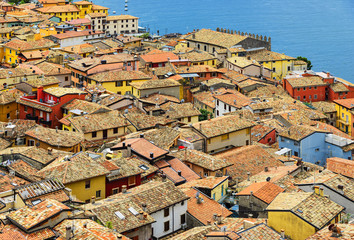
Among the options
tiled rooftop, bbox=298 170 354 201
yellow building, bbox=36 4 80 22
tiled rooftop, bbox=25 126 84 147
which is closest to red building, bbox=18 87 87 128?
tiled rooftop, bbox=25 126 84 147

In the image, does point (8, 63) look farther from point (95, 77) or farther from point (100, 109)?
point (100, 109)

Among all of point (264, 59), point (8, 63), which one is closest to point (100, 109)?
point (8, 63)

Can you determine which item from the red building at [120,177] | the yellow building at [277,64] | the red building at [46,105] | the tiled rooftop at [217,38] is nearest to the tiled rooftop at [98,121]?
the red building at [46,105]

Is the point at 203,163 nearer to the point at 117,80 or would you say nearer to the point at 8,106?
the point at 8,106

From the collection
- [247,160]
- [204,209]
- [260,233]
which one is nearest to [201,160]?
[247,160]

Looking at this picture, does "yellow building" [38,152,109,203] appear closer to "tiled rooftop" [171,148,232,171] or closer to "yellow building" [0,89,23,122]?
"tiled rooftop" [171,148,232,171]
